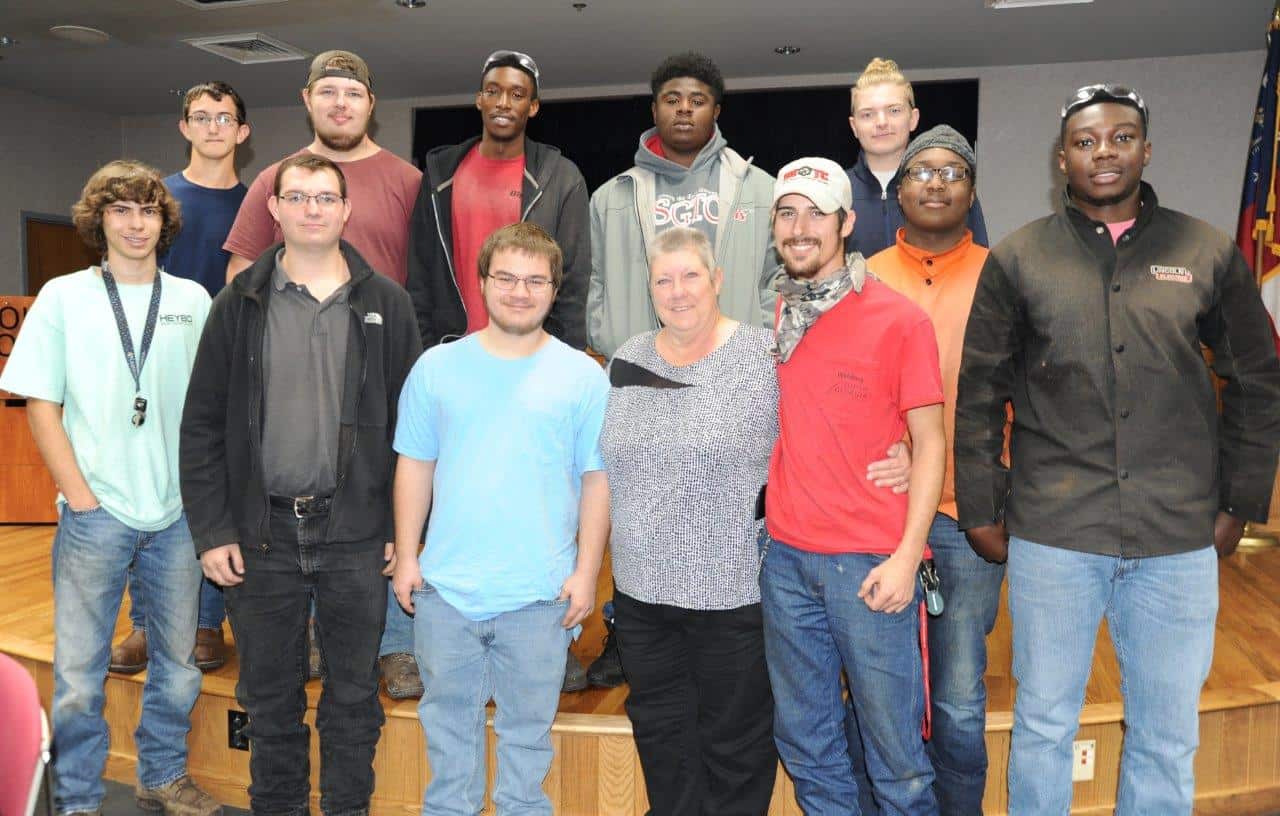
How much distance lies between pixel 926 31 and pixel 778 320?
562 cm

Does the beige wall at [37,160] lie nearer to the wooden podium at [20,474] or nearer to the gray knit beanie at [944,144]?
the wooden podium at [20,474]

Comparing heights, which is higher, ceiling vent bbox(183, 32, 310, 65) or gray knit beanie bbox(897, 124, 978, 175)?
ceiling vent bbox(183, 32, 310, 65)

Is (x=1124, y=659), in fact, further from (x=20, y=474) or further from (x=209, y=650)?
(x=20, y=474)

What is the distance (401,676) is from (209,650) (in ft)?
2.37

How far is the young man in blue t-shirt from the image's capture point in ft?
9.51

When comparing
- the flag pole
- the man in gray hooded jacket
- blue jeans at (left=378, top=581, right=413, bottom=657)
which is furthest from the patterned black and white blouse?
the flag pole

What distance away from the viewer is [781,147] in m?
8.27

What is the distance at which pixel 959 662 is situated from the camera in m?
2.04

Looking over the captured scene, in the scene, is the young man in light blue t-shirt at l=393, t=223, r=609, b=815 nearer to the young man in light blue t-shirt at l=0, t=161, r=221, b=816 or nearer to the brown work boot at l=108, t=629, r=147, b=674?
the young man in light blue t-shirt at l=0, t=161, r=221, b=816

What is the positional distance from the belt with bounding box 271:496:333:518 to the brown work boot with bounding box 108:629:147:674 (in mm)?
1053

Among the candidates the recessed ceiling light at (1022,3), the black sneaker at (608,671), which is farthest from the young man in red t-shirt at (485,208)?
the recessed ceiling light at (1022,3)

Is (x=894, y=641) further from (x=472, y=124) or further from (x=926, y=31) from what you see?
(x=472, y=124)

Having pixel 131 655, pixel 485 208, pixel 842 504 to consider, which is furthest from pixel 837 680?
pixel 131 655

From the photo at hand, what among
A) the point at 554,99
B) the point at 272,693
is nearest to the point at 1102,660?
the point at 272,693
